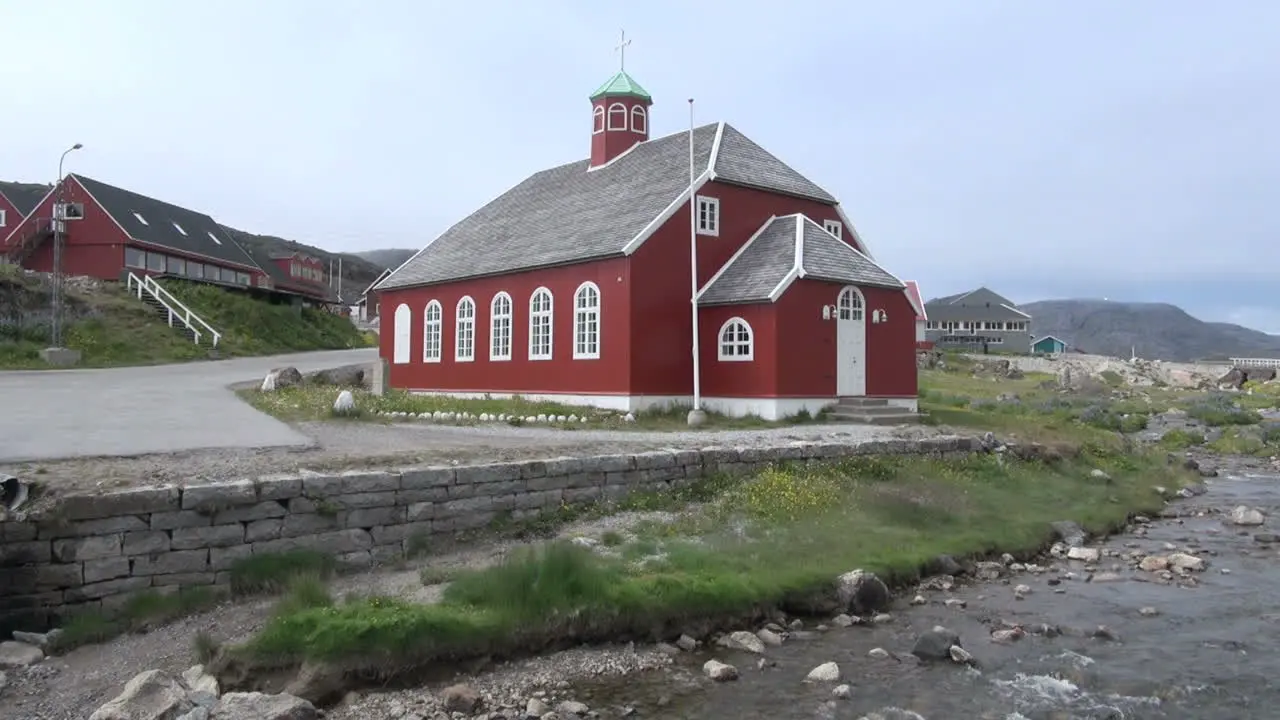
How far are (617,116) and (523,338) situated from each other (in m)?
8.93

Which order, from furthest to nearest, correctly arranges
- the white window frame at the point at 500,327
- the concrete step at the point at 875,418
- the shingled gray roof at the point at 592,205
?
1. the white window frame at the point at 500,327
2. the shingled gray roof at the point at 592,205
3. the concrete step at the point at 875,418

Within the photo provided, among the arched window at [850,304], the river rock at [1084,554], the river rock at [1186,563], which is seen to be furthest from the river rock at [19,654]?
the arched window at [850,304]

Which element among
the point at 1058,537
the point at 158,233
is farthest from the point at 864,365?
the point at 158,233

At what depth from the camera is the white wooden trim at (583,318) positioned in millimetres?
24141

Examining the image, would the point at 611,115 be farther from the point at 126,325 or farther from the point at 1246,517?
the point at 126,325

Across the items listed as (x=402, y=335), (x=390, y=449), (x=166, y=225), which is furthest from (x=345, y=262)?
(x=390, y=449)

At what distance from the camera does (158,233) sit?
50.2 metres

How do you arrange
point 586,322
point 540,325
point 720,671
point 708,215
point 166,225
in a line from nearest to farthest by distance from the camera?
1. point 720,671
2. point 586,322
3. point 708,215
4. point 540,325
5. point 166,225

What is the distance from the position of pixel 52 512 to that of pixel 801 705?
7707mm

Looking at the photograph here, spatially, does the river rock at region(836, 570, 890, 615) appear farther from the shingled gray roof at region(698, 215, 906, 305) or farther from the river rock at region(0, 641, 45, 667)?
the shingled gray roof at region(698, 215, 906, 305)

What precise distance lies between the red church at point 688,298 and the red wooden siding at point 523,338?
0.05 metres

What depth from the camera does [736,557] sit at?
11602mm

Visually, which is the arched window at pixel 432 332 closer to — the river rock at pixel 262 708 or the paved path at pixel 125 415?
the paved path at pixel 125 415

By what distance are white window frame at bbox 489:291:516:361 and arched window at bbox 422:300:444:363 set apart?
3.22 m
